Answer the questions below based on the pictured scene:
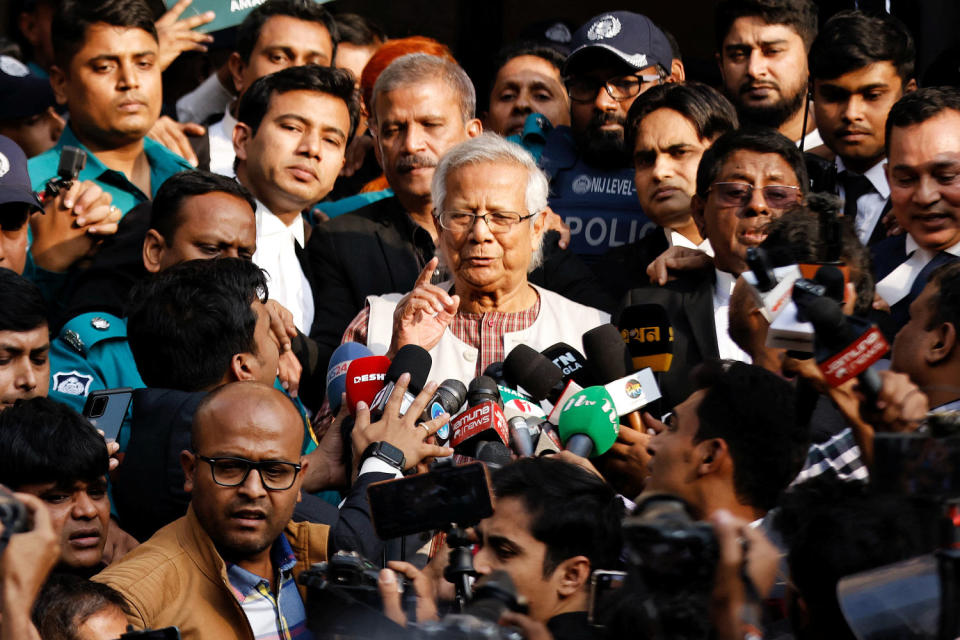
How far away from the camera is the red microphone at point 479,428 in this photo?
4.07 metres

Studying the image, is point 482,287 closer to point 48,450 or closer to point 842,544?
point 48,450

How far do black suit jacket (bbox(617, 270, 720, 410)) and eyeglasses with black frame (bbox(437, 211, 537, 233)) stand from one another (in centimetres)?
48

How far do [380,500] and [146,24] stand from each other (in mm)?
3622

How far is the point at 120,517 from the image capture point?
14.8 feet

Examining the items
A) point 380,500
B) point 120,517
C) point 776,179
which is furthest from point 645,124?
point 380,500

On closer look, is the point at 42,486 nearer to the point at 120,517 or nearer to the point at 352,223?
the point at 120,517

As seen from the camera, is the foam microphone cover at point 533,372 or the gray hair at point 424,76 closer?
the foam microphone cover at point 533,372

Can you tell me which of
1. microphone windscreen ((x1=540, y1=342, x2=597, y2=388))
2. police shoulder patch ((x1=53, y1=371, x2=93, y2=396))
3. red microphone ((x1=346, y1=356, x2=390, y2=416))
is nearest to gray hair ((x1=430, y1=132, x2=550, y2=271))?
microphone windscreen ((x1=540, y1=342, x2=597, y2=388))

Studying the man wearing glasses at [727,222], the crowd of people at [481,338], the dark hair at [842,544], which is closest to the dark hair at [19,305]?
the crowd of people at [481,338]

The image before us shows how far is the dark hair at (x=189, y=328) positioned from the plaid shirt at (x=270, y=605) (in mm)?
803

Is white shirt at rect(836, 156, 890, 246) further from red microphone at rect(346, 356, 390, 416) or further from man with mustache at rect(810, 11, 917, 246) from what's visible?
red microphone at rect(346, 356, 390, 416)

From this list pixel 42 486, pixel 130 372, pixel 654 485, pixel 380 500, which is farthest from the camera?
pixel 130 372

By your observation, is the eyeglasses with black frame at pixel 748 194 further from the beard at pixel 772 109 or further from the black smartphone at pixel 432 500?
the black smartphone at pixel 432 500

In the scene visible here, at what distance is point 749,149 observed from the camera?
5320 mm
